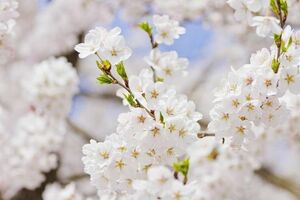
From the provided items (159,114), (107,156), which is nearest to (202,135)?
(159,114)

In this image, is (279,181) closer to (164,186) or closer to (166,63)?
(166,63)

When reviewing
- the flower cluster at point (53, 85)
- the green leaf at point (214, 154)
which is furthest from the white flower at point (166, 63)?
the flower cluster at point (53, 85)

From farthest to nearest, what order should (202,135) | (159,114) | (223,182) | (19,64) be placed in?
1. (19,64)
2. (202,135)
3. (159,114)
4. (223,182)

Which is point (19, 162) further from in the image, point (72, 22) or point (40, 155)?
point (72, 22)

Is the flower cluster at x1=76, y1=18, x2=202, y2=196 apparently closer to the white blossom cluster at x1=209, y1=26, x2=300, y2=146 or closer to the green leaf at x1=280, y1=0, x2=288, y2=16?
the white blossom cluster at x1=209, y1=26, x2=300, y2=146

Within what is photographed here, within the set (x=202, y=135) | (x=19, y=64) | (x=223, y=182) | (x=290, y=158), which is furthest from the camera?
(x=290, y=158)

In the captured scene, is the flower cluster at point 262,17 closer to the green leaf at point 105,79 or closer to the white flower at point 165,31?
the white flower at point 165,31

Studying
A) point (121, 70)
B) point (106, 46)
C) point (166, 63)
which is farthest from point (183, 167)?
point (166, 63)
